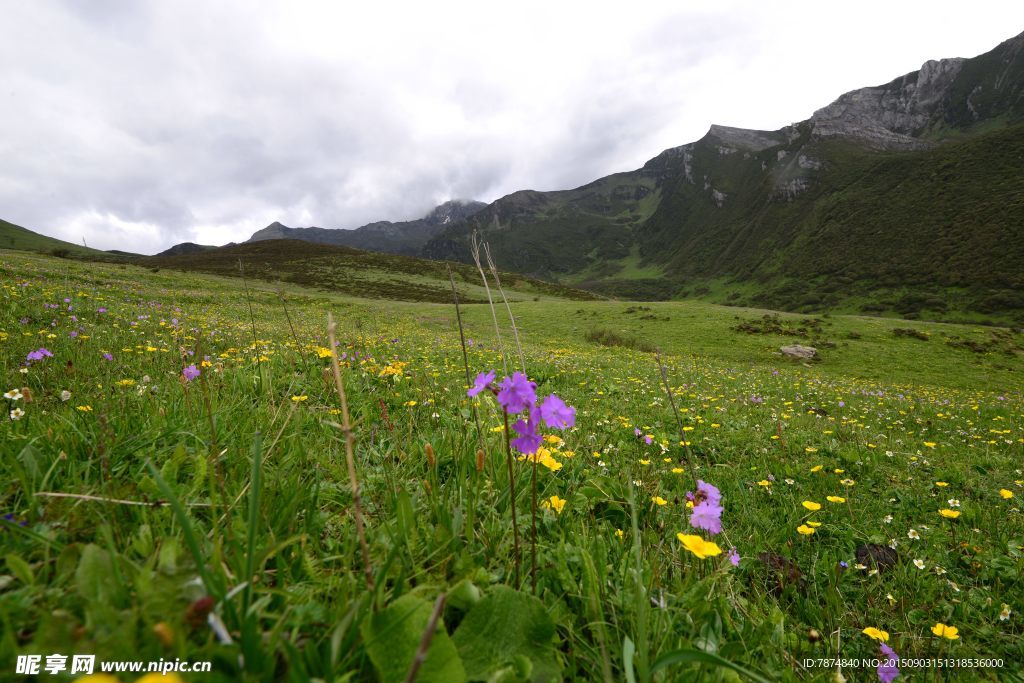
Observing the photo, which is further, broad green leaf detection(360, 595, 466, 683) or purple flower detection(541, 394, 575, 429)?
purple flower detection(541, 394, 575, 429)

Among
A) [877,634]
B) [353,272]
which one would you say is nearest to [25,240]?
[353,272]

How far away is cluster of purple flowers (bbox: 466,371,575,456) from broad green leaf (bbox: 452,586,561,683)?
0.48 metres

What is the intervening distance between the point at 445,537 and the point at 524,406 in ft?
2.33

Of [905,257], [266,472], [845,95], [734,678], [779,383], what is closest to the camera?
[734,678]

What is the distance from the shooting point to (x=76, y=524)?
138 centimetres

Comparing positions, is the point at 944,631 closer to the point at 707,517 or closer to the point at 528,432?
the point at 707,517

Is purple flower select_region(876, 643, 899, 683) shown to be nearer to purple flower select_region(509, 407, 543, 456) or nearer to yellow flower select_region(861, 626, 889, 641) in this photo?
yellow flower select_region(861, 626, 889, 641)

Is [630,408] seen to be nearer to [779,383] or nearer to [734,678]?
[734,678]

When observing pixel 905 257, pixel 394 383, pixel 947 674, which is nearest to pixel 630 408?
pixel 394 383

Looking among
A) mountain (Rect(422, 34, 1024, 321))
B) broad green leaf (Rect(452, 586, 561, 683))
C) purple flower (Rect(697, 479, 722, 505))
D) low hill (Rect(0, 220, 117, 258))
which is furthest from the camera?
low hill (Rect(0, 220, 117, 258))

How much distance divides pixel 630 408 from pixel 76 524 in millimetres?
6073

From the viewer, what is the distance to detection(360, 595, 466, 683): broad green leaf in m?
1.09

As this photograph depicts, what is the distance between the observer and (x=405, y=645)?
110 cm

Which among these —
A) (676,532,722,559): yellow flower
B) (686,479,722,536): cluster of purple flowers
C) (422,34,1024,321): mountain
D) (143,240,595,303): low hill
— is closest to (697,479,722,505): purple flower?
(686,479,722,536): cluster of purple flowers
